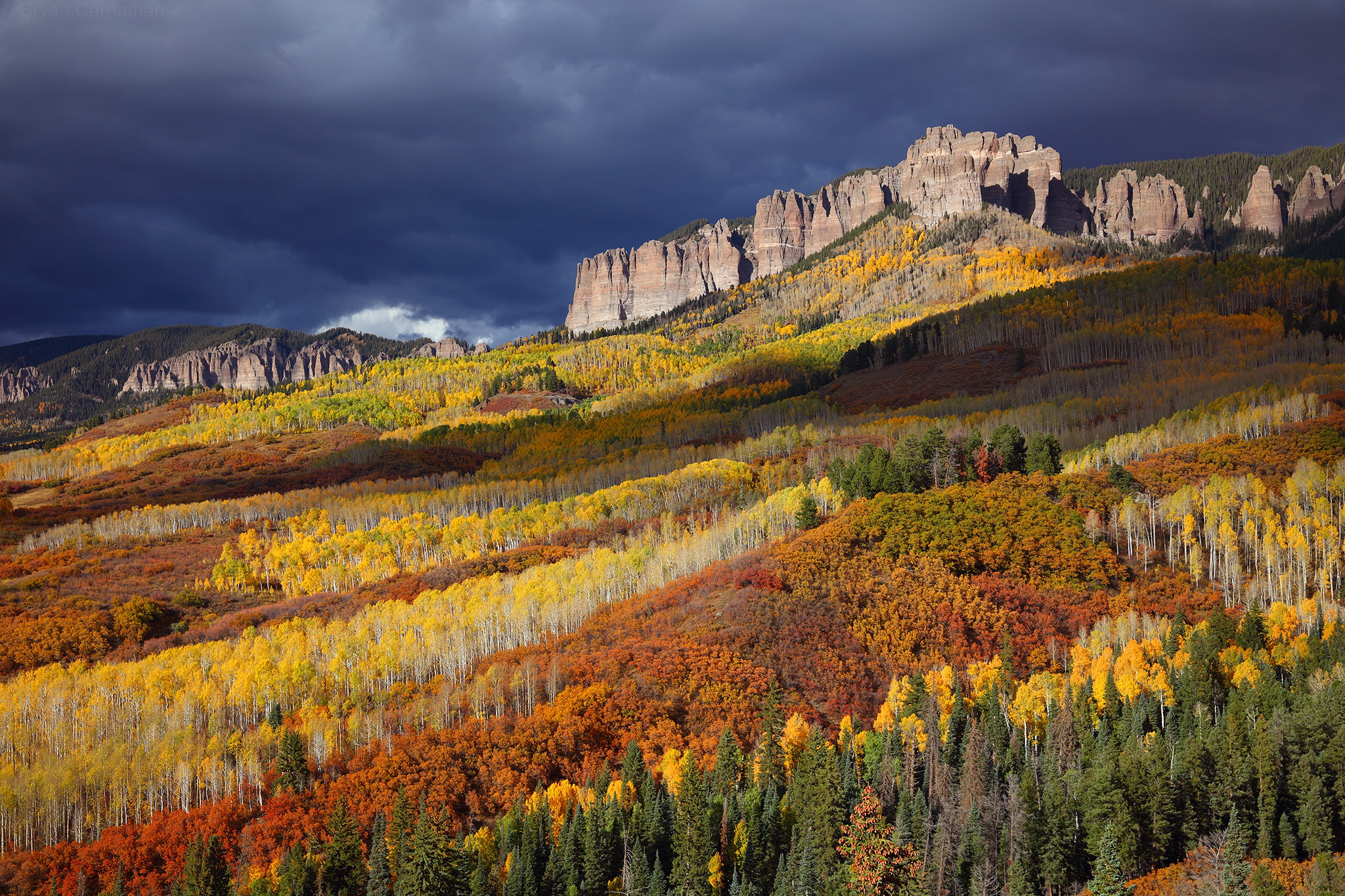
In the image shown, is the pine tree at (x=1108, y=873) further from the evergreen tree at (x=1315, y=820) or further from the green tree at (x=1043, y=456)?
the green tree at (x=1043, y=456)

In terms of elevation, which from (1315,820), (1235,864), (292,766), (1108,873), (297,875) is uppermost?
(292,766)

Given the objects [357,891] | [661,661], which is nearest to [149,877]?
[357,891]

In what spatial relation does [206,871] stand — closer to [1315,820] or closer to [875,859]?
[875,859]

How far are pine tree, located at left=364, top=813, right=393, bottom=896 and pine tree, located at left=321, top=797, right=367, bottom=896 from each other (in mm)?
653

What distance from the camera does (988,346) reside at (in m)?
187

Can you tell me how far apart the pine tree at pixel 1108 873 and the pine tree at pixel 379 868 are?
3647 cm

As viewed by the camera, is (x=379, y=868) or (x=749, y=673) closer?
(x=379, y=868)

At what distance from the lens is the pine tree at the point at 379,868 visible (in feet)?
153

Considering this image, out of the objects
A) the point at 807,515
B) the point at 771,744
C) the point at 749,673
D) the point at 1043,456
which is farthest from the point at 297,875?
→ the point at 1043,456

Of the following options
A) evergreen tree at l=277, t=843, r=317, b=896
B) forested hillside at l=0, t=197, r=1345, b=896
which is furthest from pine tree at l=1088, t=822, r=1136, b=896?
evergreen tree at l=277, t=843, r=317, b=896

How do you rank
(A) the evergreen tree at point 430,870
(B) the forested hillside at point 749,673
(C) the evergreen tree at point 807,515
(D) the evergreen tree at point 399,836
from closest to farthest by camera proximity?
(A) the evergreen tree at point 430,870, (D) the evergreen tree at point 399,836, (B) the forested hillside at point 749,673, (C) the evergreen tree at point 807,515

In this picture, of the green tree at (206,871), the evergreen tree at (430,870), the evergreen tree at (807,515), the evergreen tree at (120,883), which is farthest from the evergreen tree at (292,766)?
the evergreen tree at (807,515)

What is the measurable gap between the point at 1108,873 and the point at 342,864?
133 feet

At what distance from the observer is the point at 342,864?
49.4 m
